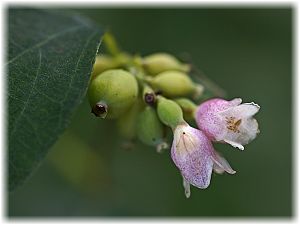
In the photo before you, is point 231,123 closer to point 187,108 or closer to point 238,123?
point 238,123

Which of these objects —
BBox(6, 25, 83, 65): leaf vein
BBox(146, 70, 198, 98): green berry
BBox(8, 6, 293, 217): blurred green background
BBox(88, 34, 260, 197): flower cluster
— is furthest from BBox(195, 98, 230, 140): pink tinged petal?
BBox(8, 6, 293, 217): blurred green background

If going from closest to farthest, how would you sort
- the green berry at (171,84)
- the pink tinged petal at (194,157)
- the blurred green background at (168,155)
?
the pink tinged petal at (194,157) < the green berry at (171,84) < the blurred green background at (168,155)

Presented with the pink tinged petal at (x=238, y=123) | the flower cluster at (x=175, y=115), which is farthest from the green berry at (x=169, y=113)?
the pink tinged petal at (x=238, y=123)

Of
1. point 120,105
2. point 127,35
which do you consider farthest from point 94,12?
point 120,105

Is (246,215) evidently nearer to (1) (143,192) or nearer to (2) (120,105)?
(1) (143,192)

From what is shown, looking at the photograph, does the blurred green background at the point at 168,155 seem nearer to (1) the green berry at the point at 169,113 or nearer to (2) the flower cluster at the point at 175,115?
(2) the flower cluster at the point at 175,115

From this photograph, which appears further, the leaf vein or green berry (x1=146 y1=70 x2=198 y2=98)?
green berry (x1=146 y1=70 x2=198 y2=98)

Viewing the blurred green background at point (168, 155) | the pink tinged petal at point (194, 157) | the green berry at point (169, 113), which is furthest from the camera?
the blurred green background at point (168, 155)

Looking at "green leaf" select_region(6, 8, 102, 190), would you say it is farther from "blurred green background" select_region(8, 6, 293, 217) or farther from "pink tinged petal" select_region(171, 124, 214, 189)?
"blurred green background" select_region(8, 6, 293, 217)
